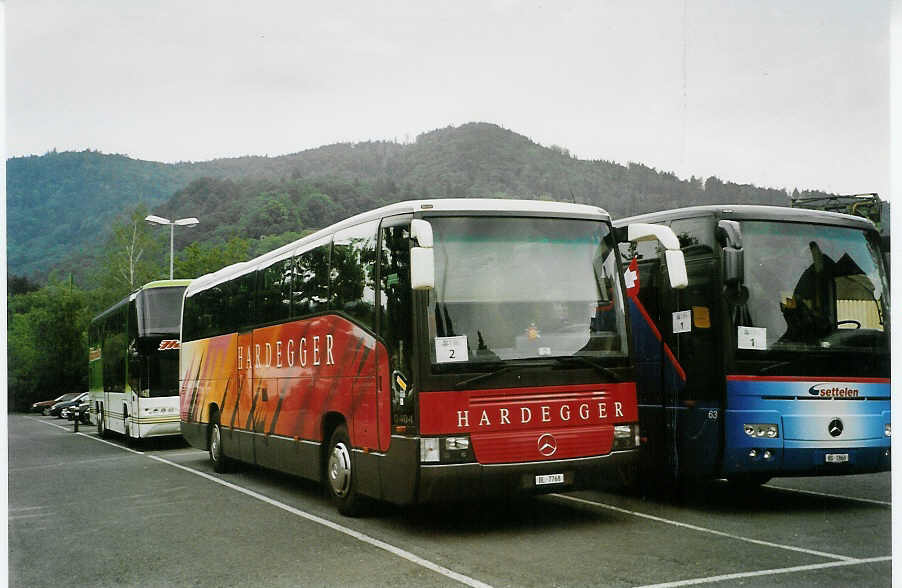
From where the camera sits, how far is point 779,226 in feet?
30.4

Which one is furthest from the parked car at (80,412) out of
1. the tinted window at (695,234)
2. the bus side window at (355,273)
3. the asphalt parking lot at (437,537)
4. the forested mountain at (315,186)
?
the tinted window at (695,234)

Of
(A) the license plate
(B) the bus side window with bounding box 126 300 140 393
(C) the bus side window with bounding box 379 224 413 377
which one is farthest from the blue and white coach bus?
(B) the bus side window with bounding box 126 300 140 393

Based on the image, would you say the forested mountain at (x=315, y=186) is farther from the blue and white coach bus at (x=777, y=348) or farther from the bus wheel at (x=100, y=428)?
the bus wheel at (x=100, y=428)

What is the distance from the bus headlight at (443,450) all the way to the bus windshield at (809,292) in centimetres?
293

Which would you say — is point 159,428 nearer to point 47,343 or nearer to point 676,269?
point 47,343

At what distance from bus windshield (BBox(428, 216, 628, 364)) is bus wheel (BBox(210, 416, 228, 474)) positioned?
6.97m

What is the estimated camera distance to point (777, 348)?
8.96m

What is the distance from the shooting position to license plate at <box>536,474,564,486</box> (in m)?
7.97

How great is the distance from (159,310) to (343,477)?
6.39m

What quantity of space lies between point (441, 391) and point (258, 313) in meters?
4.82

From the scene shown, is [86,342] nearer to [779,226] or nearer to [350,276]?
[350,276]

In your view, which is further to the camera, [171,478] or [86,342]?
[171,478]

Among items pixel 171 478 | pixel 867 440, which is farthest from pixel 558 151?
pixel 171 478

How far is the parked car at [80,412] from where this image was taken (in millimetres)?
10742
